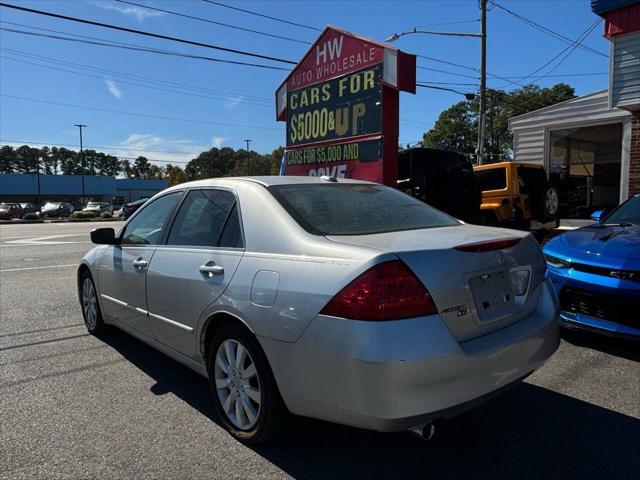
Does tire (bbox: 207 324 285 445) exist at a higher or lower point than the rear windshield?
lower

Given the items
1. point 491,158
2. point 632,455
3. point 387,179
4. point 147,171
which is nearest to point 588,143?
point 387,179

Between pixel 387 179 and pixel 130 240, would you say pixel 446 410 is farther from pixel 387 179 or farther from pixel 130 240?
pixel 387 179

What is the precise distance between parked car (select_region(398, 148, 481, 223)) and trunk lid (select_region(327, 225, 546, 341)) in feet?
19.5

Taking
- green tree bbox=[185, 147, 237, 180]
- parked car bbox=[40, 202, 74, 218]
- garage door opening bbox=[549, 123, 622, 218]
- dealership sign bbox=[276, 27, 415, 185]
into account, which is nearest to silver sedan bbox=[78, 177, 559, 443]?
dealership sign bbox=[276, 27, 415, 185]

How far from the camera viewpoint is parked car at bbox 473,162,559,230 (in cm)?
1089

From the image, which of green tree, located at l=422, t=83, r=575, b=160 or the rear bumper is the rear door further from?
green tree, located at l=422, t=83, r=575, b=160

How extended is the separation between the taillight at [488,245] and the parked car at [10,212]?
4500 centimetres

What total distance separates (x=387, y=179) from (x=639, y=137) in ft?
22.3

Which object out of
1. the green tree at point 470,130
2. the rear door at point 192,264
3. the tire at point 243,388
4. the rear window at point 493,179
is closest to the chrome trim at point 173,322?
the rear door at point 192,264

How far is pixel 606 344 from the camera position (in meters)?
4.47

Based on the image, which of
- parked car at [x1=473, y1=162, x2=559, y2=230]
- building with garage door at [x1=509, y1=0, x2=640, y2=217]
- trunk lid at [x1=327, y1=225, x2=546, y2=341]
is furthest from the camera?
parked car at [x1=473, y1=162, x2=559, y2=230]

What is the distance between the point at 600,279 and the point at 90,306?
4.77m

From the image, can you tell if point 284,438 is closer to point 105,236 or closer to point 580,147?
point 105,236

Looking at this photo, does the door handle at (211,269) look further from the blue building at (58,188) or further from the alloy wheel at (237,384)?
the blue building at (58,188)
